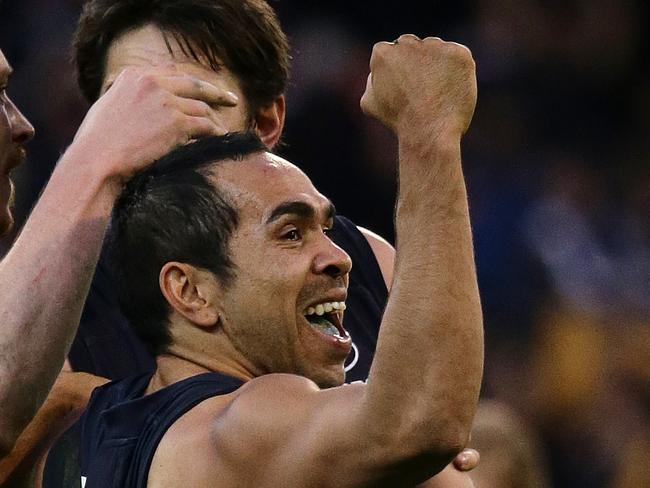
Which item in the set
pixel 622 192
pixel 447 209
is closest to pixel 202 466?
pixel 447 209

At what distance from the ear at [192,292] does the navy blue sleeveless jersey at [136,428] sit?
147mm

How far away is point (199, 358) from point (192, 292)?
12 cm

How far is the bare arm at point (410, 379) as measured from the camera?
7.29 feet

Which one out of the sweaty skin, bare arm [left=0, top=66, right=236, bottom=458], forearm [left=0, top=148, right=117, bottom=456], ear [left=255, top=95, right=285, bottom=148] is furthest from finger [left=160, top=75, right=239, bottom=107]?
ear [left=255, top=95, right=285, bottom=148]

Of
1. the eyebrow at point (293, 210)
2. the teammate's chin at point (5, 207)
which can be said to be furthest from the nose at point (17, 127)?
the eyebrow at point (293, 210)

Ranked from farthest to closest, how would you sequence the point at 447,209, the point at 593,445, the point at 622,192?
the point at 622,192
the point at 593,445
the point at 447,209

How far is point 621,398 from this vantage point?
655cm

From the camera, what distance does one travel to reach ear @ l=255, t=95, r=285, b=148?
3766 millimetres

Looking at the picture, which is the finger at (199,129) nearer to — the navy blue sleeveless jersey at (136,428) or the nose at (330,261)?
the nose at (330,261)

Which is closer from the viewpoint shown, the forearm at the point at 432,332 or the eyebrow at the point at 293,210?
the forearm at the point at 432,332

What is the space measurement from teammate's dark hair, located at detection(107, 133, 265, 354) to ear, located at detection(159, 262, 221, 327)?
2 centimetres

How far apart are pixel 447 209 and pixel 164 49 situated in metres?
1.56

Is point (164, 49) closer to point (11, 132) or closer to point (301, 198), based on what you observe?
point (11, 132)

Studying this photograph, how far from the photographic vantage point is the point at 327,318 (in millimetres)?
2803
